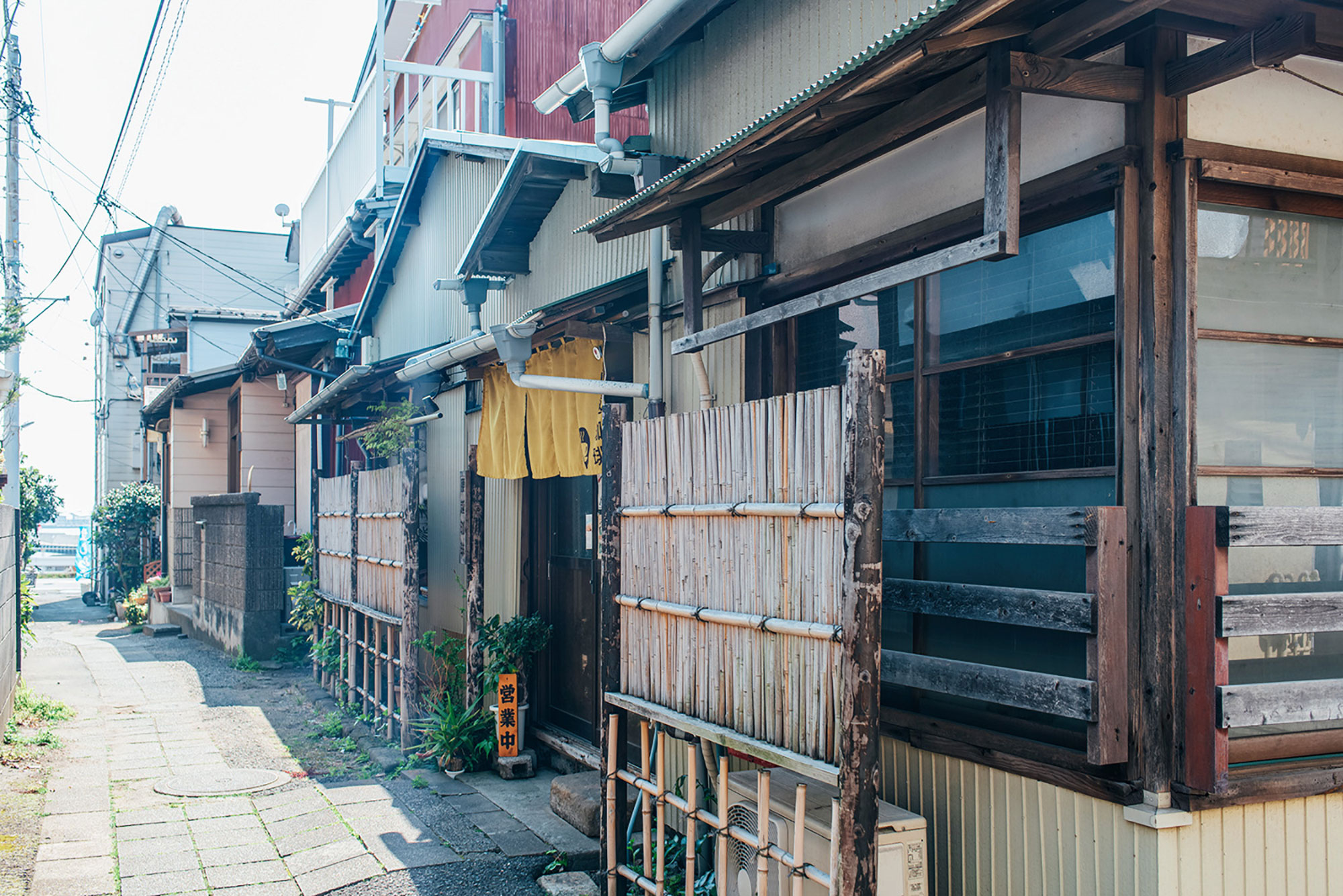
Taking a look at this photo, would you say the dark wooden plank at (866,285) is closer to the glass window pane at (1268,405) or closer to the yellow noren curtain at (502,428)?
the glass window pane at (1268,405)

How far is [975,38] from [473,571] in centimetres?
753

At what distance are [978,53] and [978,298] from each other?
4.44 feet

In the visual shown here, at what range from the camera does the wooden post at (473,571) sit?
32.8ft

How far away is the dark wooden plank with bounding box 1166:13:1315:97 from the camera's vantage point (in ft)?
12.0

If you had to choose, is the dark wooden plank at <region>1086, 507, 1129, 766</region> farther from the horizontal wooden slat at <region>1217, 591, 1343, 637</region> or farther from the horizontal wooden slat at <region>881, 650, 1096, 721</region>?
the horizontal wooden slat at <region>1217, 591, 1343, 637</region>

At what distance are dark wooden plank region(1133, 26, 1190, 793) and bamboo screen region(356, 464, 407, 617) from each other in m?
7.67

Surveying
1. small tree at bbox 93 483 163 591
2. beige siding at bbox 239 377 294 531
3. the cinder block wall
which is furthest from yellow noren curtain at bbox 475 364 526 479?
small tree at bbox 93 483 163 591

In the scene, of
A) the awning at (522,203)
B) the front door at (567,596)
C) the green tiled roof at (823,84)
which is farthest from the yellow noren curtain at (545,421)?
the green tiled roof at (823,84)

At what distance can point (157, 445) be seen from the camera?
30406mm

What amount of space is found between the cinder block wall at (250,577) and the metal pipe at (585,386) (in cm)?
1058

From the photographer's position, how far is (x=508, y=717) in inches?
380

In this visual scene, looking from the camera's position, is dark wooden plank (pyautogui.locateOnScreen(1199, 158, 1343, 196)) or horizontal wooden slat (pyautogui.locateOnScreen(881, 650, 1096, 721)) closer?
horizontal wooden slat (pyautogui.locateOnScreen(881, 650, 1096, 721))

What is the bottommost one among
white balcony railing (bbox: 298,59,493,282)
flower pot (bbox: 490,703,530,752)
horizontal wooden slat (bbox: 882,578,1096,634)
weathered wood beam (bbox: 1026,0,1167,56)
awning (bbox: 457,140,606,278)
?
flower pot (bbox: 490,703,530,752)

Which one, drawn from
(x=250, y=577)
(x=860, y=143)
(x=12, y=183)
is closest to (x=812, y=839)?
(x=860, y=143)
